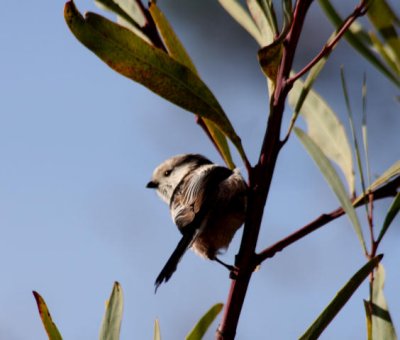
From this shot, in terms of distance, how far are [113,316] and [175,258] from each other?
0.31 m

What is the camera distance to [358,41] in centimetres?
150

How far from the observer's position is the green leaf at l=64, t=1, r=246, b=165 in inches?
46.1

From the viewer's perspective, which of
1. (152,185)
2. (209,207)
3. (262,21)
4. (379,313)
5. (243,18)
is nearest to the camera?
(379,313)

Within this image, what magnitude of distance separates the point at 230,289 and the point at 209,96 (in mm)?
316

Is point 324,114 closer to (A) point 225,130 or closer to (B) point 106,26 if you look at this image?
(A) point 225,130

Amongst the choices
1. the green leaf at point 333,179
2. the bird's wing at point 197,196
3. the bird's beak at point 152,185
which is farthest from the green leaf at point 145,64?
the bird's beak at point 152,185

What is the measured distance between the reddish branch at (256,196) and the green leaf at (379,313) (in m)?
0.21

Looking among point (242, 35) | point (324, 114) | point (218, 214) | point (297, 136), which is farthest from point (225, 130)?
point (242, 35)

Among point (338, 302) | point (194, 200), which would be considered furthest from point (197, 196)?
point (338, 302)

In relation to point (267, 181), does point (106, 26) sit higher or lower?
higher

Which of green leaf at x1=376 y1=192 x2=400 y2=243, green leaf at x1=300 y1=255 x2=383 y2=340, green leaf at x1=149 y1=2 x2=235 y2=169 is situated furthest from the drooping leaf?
green leaf at x1=149 y1=2 x2=235 y2=169

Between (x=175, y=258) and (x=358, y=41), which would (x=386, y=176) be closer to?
(x=358, y=41)

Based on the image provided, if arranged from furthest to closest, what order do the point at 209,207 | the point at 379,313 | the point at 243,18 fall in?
the point at 209,207 → the point at 243,18 → the point at 379,313

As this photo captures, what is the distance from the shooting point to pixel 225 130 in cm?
127
